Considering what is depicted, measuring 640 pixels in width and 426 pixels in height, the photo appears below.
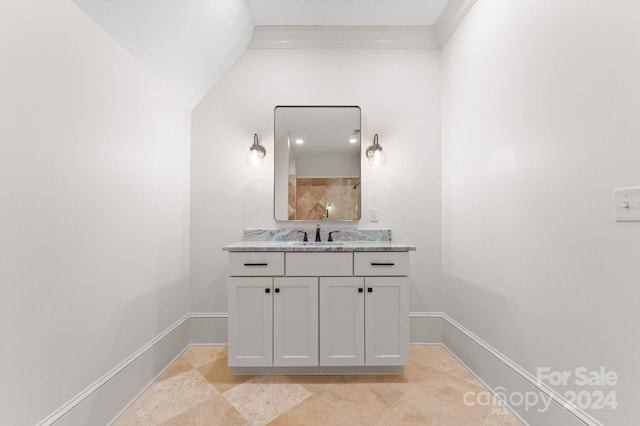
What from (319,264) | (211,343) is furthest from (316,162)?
(211,343)

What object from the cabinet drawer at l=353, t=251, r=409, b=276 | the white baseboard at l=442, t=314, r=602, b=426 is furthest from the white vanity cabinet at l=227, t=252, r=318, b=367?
the white baseboard at l=442, t=314, r=602, b=426

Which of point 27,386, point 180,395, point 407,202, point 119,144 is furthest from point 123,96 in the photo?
point 407,202

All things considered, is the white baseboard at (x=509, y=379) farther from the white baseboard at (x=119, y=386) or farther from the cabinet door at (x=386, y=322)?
the white baseboard at (x=119, y=386)

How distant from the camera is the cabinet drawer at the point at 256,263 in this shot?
71.5 inches

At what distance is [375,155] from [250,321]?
5.39 feet

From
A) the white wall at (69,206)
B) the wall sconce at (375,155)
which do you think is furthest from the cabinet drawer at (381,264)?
the white wall at (69,206)

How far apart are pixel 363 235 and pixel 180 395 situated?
1.69 m

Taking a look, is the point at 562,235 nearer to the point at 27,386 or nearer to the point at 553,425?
the point at 553,425

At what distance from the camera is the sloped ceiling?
1.46 metres

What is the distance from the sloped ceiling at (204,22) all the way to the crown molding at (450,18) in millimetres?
52

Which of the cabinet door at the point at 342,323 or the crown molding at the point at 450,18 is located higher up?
the crown molding at the point at 450,18

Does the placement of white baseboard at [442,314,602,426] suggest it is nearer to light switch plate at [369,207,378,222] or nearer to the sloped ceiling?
light switch plate at [369,207,378,222]

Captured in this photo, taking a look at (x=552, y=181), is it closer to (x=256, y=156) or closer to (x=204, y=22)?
(x=256, y=156)

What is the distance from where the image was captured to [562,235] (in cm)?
121
